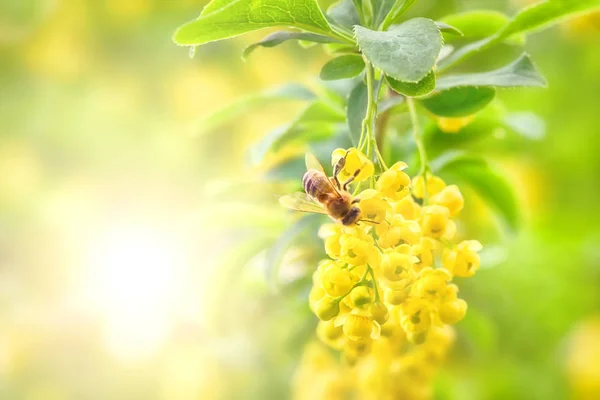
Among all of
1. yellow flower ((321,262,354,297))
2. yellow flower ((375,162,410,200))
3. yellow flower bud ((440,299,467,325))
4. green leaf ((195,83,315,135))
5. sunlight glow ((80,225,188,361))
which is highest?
yellow flower ((375,162,410,200))

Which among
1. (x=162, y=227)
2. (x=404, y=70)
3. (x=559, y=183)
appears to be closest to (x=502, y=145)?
(x=404, y=70)

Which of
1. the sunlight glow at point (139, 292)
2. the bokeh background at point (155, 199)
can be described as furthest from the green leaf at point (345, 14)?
the sunlight glow at point (139, 292)

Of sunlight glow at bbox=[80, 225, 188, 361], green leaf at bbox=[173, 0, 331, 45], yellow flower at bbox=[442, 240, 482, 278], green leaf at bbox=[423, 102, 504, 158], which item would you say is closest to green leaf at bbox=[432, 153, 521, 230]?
green leaf at bbox=[423, 102, 504, 158]

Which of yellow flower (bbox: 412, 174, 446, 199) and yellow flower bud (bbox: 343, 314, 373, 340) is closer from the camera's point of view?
yellow flower bud (bbox: 343, 314, 373, 340)

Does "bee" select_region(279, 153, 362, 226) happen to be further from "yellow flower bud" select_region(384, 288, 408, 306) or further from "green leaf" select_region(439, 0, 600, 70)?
"green leaf" select_region(439, 0, 600, 70)

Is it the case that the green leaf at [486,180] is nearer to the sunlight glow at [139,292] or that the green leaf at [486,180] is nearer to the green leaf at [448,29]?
the green leaf at [448,29]

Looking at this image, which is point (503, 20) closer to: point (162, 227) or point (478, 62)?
point (478, 62)

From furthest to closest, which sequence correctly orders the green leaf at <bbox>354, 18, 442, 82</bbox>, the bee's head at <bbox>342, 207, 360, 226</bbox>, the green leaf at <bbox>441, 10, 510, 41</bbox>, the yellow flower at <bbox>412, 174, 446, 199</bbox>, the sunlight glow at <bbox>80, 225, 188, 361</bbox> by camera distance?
1. the sunlight glow at <bbox>80, 225, 188, 361</bbox>
2. the green leaf at <bbox>441, 10, 510, 41</bbox>
3. the yellow flower at <bbox>412, 174, 446, 199</bbox>
4. the bee's head at <bbox>342, 207, 360, 226</bbox>
5. the green leaf at <bbox>354, 18, 442, 82</bbox>
